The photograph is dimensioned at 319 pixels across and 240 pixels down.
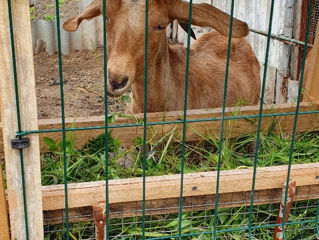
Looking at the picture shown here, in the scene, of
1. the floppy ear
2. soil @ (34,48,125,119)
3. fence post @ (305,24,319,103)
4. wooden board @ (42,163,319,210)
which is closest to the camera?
wooden board @ (42,163,319,210)

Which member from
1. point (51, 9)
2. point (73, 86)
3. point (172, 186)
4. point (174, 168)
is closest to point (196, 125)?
point (174, 168)

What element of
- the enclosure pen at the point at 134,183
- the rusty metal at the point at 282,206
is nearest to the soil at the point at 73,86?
the enclosure pen at the point at 134,183

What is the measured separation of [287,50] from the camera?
540 cm

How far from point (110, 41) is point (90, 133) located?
0.68 metres

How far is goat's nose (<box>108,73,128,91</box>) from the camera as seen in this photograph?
2.97 metres

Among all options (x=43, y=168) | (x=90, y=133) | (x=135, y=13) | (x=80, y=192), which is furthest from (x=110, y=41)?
(x=80, y=192)

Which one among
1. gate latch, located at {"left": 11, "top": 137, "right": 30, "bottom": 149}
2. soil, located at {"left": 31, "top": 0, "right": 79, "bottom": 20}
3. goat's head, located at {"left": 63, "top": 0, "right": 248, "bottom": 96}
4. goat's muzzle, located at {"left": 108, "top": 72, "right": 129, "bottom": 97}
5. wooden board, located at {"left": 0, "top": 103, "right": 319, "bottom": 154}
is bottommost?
wooden board, located at {"left": 0, "top": 103, "right": 319, "bottom": 154}

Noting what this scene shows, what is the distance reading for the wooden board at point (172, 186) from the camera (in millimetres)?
2336

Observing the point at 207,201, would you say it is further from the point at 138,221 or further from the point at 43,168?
the point at 43,168

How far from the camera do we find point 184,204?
8.59 ft

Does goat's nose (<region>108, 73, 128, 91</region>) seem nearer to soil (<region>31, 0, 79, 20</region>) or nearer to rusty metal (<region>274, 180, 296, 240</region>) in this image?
rusty metal (<region>274, 180, 296, 240</region>)

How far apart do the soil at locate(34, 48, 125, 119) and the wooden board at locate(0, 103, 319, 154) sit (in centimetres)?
220

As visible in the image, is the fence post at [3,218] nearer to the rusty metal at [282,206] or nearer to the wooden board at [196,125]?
the wooden board at [196,125]

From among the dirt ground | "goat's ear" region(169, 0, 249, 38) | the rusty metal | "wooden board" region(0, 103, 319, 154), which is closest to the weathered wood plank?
the rusty metal
